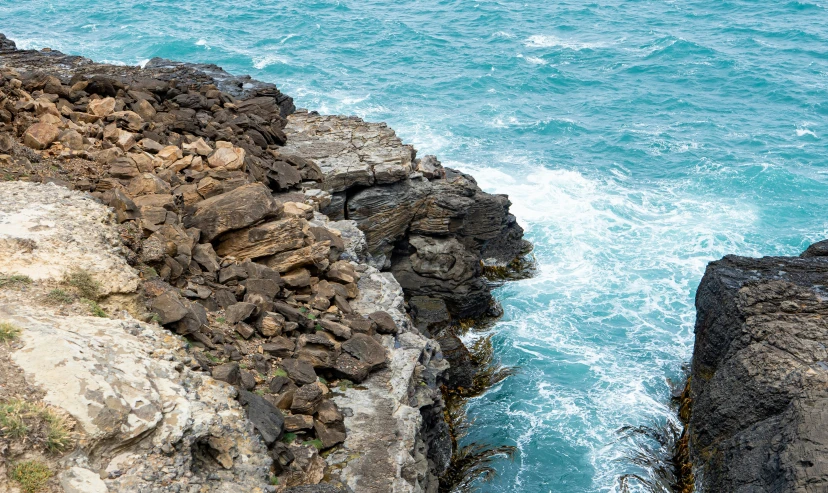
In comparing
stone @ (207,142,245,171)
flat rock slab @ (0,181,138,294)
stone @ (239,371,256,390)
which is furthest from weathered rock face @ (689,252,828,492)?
stone @ (207,142,245,171)

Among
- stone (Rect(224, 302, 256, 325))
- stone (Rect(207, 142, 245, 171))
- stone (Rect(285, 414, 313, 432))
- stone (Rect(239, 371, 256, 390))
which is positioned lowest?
stone (Rect(285, 414, 313, 432))

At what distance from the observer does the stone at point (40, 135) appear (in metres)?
15.5

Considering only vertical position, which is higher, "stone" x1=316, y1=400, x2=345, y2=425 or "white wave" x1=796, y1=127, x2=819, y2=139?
"stone" x1=316, y1=400, x2=345, y2=425

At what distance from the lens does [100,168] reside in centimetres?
1549

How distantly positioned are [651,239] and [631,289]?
4832 millimetres

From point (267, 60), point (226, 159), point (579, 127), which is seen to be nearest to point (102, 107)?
point (226, 159)

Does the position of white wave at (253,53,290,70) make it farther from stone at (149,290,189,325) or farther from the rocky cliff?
stone at (149,290,189,325)

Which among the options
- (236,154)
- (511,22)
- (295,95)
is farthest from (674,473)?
(511,22)

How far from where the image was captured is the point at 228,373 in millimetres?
10742

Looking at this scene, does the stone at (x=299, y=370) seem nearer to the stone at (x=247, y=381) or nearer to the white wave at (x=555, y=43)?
the stone at (x=247, y=381)

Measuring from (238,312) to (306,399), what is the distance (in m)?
2.25

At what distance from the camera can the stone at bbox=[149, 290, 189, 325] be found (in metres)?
11.2

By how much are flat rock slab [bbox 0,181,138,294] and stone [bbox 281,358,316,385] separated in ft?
9.58

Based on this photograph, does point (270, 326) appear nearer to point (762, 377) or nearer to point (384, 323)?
point (384, 323)
